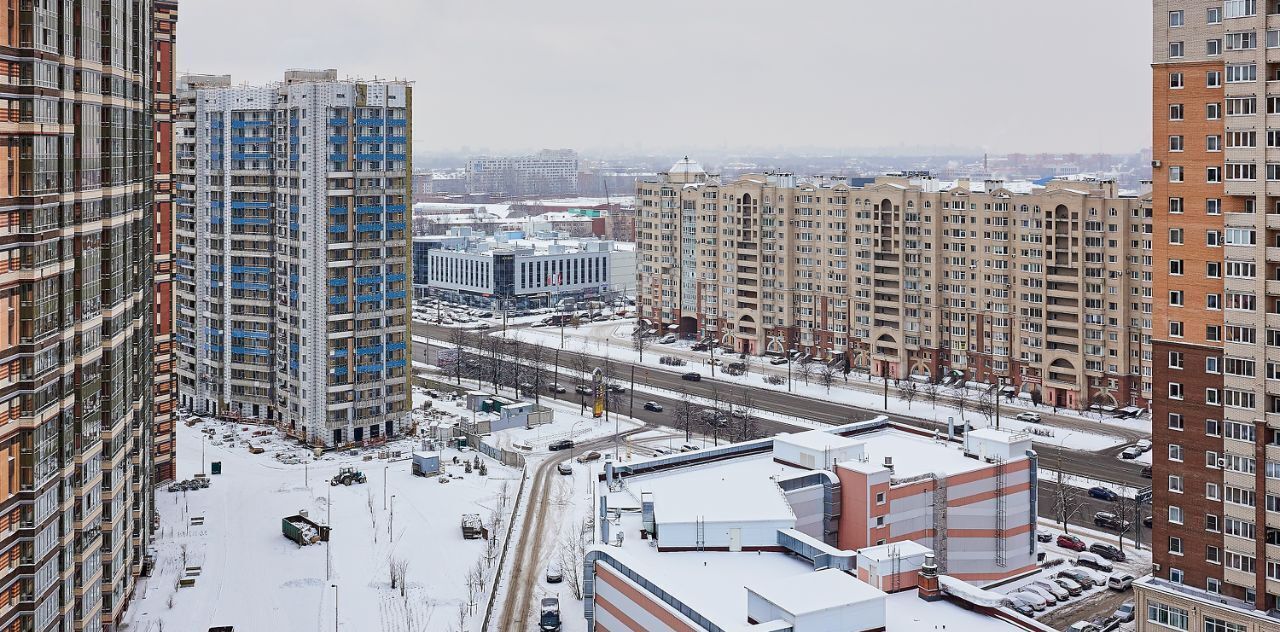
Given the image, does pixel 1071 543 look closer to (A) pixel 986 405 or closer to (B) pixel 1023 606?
(B) pixel 1023 606

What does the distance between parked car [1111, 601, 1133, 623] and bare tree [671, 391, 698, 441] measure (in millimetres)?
21686

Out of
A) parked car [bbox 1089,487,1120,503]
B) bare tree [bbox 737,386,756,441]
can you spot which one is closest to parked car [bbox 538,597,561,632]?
bare tree [bbox 737,386,756,441]

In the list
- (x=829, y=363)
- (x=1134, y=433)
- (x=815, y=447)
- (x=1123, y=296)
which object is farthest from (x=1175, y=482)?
(x=829, y=363)

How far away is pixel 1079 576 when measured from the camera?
33906mm

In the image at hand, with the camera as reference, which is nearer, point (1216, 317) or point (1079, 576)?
point (1216, 317)

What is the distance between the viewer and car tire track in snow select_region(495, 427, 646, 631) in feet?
104

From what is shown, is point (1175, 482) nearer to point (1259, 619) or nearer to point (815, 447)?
point (1259, 619)

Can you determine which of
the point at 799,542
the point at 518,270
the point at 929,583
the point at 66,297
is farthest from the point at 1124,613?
the point at 518,270

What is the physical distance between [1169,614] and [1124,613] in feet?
21.1

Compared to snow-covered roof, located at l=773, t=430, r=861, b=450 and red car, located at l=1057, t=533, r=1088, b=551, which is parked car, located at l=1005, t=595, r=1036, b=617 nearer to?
red car, located at l=1057, t=533, r=1088, b=551

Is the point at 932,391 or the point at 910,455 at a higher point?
the point at 910,455

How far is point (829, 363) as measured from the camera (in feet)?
223

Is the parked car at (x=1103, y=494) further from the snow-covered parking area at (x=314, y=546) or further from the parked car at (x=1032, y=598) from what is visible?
the snow-covered parking area at (x=314, y=546)

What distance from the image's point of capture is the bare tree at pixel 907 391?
2279 inches
